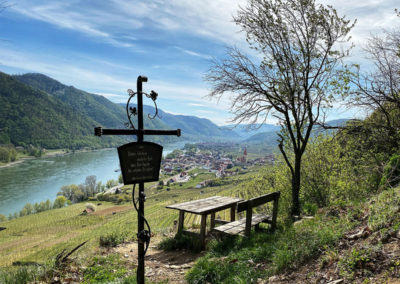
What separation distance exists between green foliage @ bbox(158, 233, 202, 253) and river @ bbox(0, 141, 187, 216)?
84.5m

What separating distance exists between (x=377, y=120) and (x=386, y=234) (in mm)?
6379

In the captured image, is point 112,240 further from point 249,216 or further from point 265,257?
point 265,257

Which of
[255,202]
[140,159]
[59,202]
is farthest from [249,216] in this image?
[59,202]

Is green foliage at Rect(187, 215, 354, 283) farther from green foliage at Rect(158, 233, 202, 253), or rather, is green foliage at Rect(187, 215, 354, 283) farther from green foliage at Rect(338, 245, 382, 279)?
green foliage at Rect(158, 233, 202, 253)

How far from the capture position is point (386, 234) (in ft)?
10.6

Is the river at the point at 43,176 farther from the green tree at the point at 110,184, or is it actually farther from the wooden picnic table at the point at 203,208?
the wooden picnic table at the point at 203,208

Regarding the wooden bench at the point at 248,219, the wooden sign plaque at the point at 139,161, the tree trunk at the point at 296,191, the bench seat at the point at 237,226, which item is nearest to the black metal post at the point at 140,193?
the wooden sign plaque at the point at 139,161

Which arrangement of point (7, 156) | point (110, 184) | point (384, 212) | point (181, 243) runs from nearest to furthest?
point (384, 212)
point (181, 243)
point (110, 184)
point (7, 156)

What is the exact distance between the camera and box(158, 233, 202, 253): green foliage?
6.09 meters

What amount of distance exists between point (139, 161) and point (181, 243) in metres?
3.47

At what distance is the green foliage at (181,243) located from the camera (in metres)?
6.09

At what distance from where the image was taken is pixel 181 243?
638 centimetres

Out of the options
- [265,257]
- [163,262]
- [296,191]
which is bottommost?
[163,262]

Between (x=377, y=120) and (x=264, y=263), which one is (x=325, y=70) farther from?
(x=264, y=263)
